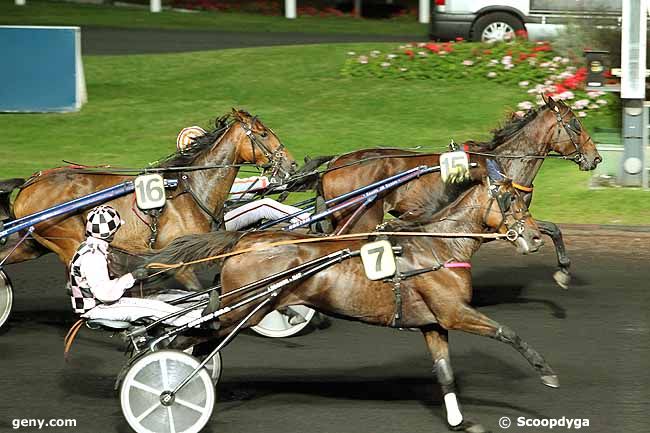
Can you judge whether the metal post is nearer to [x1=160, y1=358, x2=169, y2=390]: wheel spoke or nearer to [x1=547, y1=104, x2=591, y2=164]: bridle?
[x1=547, y1=104, x2=591, y2=164]: bridle

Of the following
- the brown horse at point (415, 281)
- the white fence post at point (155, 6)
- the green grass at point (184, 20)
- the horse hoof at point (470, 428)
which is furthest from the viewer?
the white fence post at point (155, 6)

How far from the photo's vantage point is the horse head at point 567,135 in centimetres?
1018

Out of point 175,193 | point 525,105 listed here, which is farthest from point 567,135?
point 525,105

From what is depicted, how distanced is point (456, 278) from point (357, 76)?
12738 millimetres

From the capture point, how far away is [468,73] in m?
19.0

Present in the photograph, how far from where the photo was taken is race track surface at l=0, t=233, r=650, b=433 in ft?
24.2

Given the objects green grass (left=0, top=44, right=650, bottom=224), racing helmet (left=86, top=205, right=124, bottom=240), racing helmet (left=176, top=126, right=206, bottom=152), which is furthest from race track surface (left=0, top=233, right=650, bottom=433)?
green grass (left=0, top=44, right=650, bottom=224)

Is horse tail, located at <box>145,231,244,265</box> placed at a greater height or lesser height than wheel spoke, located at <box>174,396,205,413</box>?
greater

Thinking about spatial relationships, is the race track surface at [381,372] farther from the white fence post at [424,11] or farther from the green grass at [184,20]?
the white fence post at [424,11]

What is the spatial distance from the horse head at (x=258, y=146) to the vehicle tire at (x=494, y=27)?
1164cm

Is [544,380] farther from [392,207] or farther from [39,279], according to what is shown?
[39,279]

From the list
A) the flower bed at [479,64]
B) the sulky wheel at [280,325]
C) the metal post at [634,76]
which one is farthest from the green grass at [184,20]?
the sulky wheel at [280,325]

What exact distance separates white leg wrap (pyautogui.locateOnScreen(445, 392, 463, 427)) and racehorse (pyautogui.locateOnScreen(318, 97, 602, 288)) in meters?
2.84

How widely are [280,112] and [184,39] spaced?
618cm
